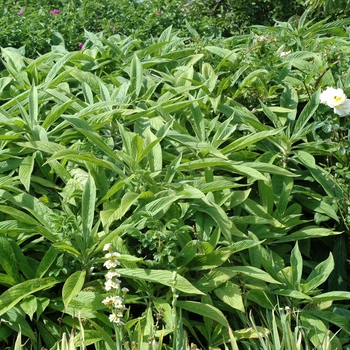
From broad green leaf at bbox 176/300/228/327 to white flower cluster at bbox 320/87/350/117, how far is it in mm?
1229

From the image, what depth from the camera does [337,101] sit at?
3.00 meters

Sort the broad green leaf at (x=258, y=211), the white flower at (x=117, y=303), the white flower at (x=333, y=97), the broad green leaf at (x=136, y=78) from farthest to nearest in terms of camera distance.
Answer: the broad green leaf at (x=136, y=78)
the white flower at (x=333, y=97)
the broad green leaf at (x=258, y=211)
the white flower at (x=117, y=303)

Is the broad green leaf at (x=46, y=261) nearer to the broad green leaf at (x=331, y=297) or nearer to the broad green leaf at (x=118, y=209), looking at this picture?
the broad green leaf at (x=118, y=209)

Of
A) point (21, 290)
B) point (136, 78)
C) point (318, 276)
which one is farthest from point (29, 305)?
point (136, 78)

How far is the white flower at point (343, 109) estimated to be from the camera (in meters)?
3.02

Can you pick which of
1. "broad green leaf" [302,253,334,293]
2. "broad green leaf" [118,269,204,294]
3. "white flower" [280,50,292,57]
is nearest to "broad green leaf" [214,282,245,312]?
"broad green leaf" [118,269,204,294]

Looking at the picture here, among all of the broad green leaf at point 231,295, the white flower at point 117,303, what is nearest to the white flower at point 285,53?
the broad green leaf at point 231,295

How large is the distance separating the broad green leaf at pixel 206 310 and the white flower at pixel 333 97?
123 cm

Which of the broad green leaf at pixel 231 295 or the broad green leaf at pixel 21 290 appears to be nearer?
the broad green leaf at pixel 21 290

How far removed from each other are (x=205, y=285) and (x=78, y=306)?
1.62 ft

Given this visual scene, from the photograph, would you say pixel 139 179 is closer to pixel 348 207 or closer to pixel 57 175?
pixel 57 175

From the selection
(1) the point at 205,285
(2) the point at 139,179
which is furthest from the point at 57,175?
(1) the point at 205,285

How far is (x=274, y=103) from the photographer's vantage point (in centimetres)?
353

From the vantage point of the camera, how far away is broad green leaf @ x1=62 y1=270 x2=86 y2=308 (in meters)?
2.19
